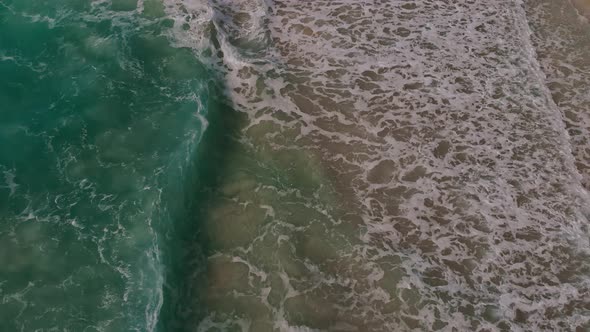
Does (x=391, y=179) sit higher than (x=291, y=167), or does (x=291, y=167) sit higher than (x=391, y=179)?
(x=391, y=179)

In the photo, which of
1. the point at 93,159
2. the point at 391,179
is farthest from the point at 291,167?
the point at 93,159

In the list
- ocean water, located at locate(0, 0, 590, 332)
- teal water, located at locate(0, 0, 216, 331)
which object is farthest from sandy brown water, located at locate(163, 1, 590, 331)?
teal water, located at locate(0, 0, 216, 331)

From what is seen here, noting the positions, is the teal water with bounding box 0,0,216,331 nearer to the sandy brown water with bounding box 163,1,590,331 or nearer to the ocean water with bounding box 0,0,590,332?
the ocean water with bounding box 0,0,590,332

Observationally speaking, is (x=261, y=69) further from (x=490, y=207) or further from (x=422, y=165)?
(x=490, y=207)

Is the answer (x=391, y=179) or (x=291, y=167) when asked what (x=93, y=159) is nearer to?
(x=291, y=167)

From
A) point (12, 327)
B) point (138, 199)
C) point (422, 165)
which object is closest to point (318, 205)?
point (422, 165)

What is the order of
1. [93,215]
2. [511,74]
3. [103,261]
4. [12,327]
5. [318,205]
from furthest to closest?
1. [511,74]
2. [318,205]
3. [93,215]
4. [103,261]
5. [12,327]

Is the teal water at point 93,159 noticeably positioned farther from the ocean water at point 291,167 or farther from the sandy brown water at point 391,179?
the sandy brown water at point 391,179
